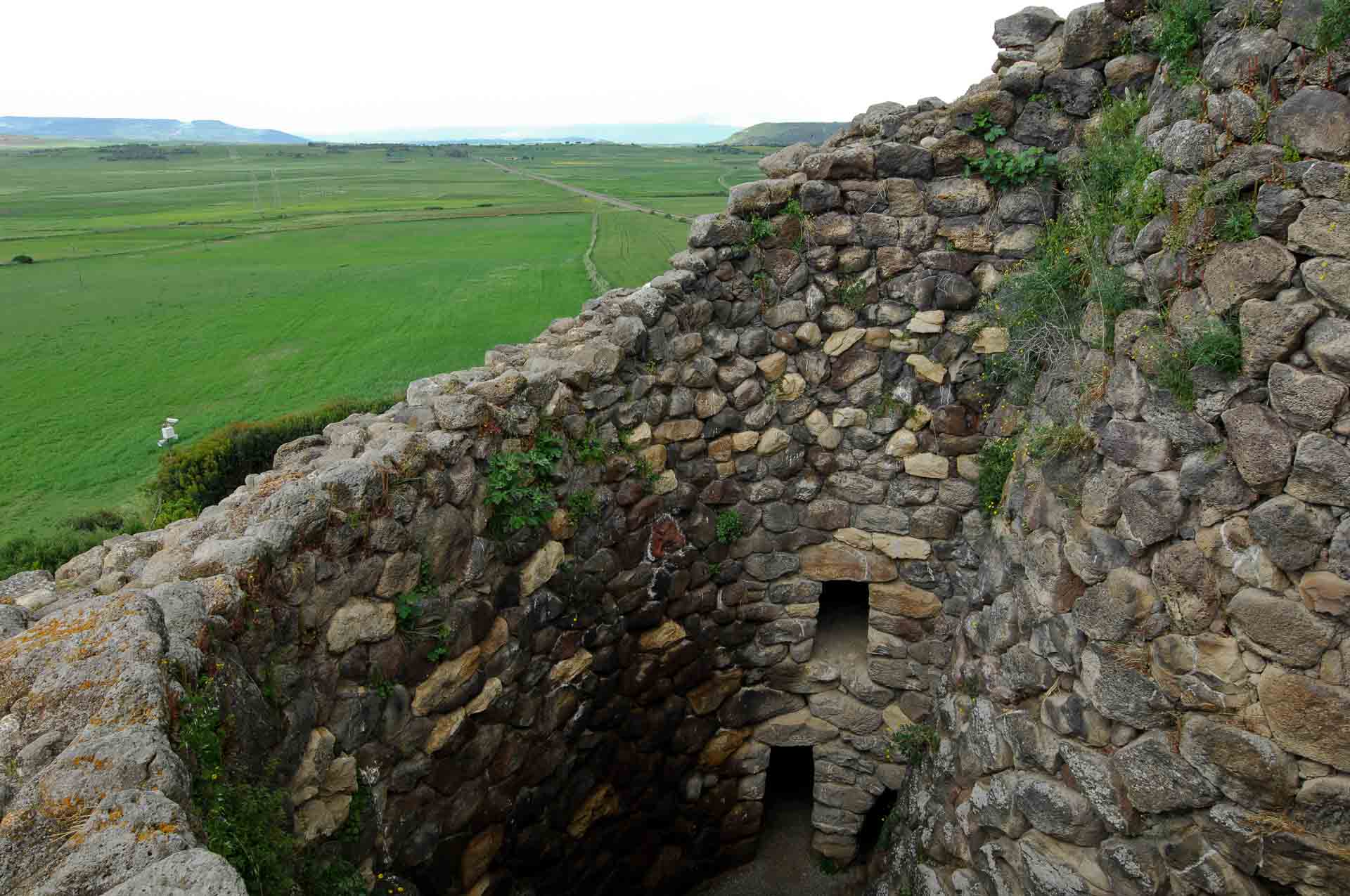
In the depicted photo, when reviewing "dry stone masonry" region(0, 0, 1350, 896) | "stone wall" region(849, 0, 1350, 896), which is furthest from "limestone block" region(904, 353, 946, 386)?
"stone wall" region(849, 0, 1350, 896)

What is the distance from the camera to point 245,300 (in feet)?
114

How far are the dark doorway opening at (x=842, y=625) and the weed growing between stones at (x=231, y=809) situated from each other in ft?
18.9

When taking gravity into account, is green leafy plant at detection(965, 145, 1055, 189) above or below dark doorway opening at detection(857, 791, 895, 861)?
above

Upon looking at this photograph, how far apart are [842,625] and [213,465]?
10.3 metres

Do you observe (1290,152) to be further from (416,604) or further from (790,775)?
(790,775)

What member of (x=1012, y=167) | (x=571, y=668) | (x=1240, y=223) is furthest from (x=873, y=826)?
(x=1240, y=223)

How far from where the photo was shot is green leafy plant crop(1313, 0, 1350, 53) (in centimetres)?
382

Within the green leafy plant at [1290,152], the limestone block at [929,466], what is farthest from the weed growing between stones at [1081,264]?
the limestone block at [929,466]

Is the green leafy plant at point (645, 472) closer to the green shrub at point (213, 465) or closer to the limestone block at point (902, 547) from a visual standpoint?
the limestone block at point (902, 547)

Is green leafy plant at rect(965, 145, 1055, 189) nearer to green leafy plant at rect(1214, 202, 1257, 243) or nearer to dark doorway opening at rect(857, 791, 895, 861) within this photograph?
green leafy plant at rect(1214, 202, 1257, 243)

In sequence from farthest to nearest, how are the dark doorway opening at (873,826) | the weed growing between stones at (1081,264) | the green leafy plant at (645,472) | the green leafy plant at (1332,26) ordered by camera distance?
the dark doorway opening at (873,826), the green leafy plant at (645,472), the weed growing between stones at (1081,264), the green leafy plant at (1332,26)

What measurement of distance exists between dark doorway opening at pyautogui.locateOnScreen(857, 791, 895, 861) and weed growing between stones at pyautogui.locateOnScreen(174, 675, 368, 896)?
6.69 m

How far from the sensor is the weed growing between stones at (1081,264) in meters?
5.11

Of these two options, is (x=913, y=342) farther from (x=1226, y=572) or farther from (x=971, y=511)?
(x=1226, y=572)
